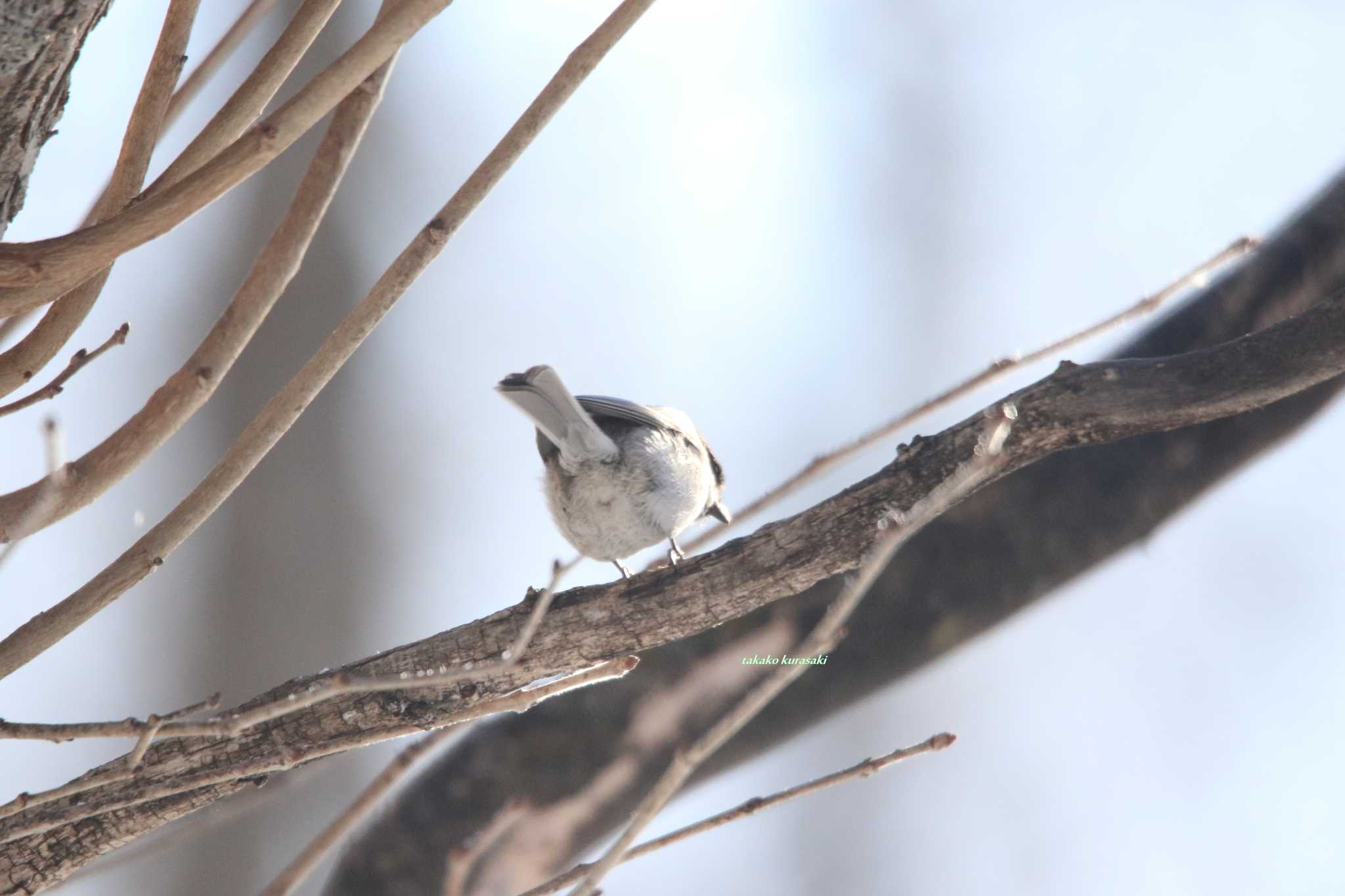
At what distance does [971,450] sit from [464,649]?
79 cm

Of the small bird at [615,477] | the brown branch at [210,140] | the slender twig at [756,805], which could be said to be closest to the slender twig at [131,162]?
the brown branch at [210,140]

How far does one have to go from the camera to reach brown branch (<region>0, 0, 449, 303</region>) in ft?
3.56

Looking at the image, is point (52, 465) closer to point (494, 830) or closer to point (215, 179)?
point (215, 179)

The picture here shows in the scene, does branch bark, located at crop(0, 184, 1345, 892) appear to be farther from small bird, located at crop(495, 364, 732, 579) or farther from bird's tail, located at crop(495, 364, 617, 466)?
small bird, located at crop(495, 364, 732, 579)

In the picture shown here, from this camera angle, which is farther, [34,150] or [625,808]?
[625,808]

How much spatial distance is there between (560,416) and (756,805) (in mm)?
1490

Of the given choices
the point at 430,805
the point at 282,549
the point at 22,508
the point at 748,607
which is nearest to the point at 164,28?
the point at 22,508

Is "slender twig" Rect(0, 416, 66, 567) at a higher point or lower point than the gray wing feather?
lower

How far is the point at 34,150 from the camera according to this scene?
137 cm

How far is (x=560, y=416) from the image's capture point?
2611 mm

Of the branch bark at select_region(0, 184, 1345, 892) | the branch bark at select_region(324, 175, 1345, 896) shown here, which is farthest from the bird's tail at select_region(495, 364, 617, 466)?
the branch bark at select_region(0, 184, 1345, 892)

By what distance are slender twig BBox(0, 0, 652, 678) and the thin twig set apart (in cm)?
12

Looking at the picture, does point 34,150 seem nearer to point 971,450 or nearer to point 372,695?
point 372,695

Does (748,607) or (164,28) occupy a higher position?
(164,28)
